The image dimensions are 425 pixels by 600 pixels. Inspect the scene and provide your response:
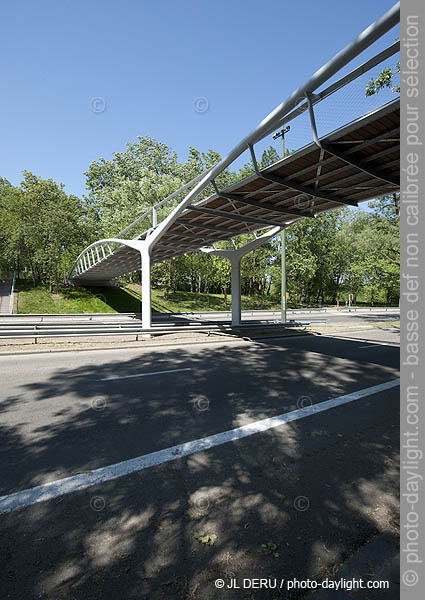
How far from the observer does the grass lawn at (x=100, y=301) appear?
30.2 m

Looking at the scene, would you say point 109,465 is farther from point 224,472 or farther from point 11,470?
point 224,472

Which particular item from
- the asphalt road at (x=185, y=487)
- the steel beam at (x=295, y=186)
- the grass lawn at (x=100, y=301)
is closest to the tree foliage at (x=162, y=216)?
the grass lawn at (x=100, y=301)

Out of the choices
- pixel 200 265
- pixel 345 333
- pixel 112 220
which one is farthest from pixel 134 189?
pixel 345 333

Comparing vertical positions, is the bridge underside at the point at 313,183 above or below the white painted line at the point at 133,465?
above

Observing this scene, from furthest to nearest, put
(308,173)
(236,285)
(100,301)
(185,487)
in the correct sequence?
(100,301), (236,285), (308,173), (185,487)

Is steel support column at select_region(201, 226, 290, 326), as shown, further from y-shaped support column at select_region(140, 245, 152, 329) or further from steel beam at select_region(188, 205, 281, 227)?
y-shaped support column at select_region(140, 245, 152, 329)

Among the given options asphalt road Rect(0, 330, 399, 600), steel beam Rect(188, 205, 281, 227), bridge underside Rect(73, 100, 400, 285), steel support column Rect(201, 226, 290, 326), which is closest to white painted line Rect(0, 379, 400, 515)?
asphalt road Rect(0, 330, 399, 600)

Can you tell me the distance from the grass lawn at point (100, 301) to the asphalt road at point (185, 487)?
2560cm

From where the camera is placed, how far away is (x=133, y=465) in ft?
12.1

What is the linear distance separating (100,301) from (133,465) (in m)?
34.0

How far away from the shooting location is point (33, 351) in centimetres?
1079

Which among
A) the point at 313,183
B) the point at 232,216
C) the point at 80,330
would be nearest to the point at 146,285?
the point at 80,330
